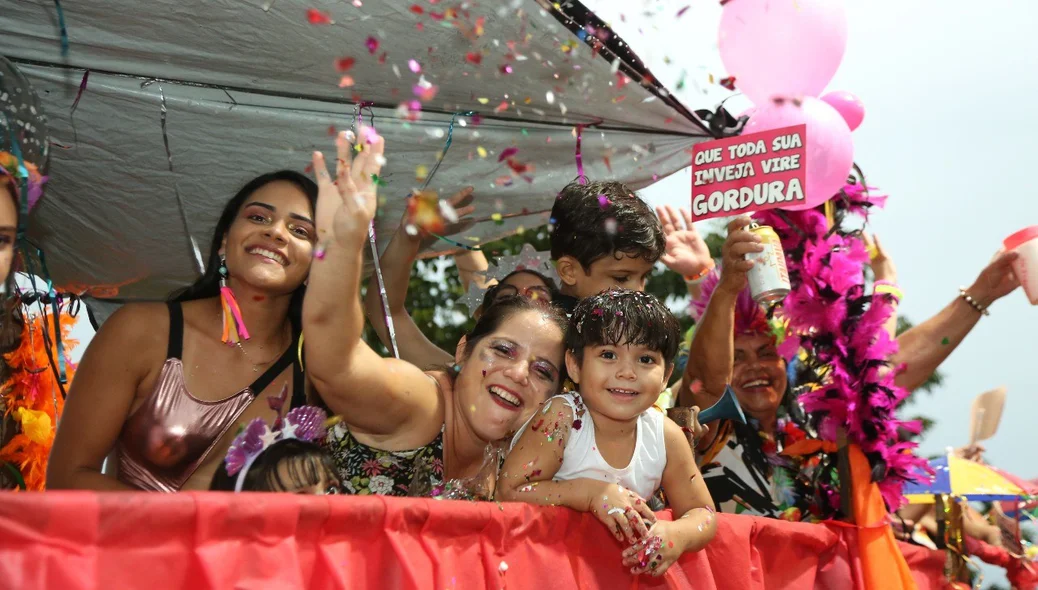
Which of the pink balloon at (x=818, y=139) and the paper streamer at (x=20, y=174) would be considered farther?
the pink balloon at (x=818, y=139)

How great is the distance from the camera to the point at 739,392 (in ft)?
12.6

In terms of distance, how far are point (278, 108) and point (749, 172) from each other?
157 cm

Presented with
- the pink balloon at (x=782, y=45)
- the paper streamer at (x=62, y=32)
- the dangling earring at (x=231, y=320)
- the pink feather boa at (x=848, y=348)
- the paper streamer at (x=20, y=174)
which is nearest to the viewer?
the paper streamer at (x=20, y=174)

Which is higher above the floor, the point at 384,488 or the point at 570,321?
the point at 570,321

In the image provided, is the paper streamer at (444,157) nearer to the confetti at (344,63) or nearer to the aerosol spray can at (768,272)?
the confetti at (344,63)

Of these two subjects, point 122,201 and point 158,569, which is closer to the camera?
point 158,569

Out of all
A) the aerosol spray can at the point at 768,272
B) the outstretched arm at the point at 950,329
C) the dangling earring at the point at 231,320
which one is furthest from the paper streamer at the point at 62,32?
the outstretched arm at the point at 950,329

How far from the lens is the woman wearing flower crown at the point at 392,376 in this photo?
199cm

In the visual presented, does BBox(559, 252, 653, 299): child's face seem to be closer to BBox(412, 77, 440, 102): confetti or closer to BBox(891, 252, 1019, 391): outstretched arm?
BBox(412, 77, 440, 102): confetti

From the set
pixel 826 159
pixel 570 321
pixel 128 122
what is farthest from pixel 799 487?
pixel 128 122

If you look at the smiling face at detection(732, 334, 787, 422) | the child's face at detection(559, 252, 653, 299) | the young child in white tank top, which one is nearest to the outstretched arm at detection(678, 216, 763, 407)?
the child's face at detection(559, 252, 653, 299)

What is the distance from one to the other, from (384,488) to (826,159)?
2.02 m

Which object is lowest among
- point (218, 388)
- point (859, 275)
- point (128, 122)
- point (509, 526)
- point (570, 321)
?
point (509, 526)

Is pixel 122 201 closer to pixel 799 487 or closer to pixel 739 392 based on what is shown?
pixel 739 392
